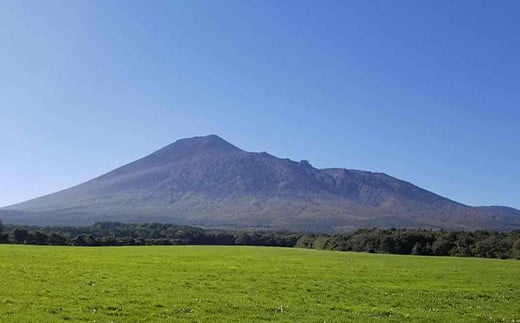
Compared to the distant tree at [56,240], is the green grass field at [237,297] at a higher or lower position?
lower

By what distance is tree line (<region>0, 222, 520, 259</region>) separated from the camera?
82812mm

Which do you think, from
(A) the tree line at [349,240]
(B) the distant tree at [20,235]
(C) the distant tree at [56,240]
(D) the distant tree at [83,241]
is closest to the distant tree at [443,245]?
(A) the tree line at [349,240]

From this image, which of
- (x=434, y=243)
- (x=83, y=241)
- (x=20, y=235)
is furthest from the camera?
(x=83, y=241)

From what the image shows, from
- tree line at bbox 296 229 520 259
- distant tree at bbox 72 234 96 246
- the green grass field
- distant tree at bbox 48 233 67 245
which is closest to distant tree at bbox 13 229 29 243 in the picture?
distant tree at bbox 48 233 67 245

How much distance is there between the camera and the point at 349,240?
10150cm

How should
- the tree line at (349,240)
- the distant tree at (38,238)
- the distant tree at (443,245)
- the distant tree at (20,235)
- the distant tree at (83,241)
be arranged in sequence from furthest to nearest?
the distant tree at (83,241) → the distant tree at (38,238) → the distant tree at (20,235) → the distant tree at (443,245) → the tree line at (349,240)

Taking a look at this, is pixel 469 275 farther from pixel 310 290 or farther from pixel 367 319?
pixel 367 319

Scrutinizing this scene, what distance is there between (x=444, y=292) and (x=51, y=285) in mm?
18701

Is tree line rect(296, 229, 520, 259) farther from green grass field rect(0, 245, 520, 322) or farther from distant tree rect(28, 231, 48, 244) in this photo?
distant tree rect(28, 231, 48, 244)

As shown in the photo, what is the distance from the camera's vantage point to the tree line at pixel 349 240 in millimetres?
82812

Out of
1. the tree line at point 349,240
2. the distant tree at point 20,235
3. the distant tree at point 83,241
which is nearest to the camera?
the tree line at point 349,240

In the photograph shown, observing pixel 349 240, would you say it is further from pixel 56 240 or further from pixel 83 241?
pixel 56 240

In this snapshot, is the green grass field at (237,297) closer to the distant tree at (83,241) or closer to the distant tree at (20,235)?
the distant tree at (83,241)

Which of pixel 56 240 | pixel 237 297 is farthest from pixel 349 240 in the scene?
pixel 237 297
